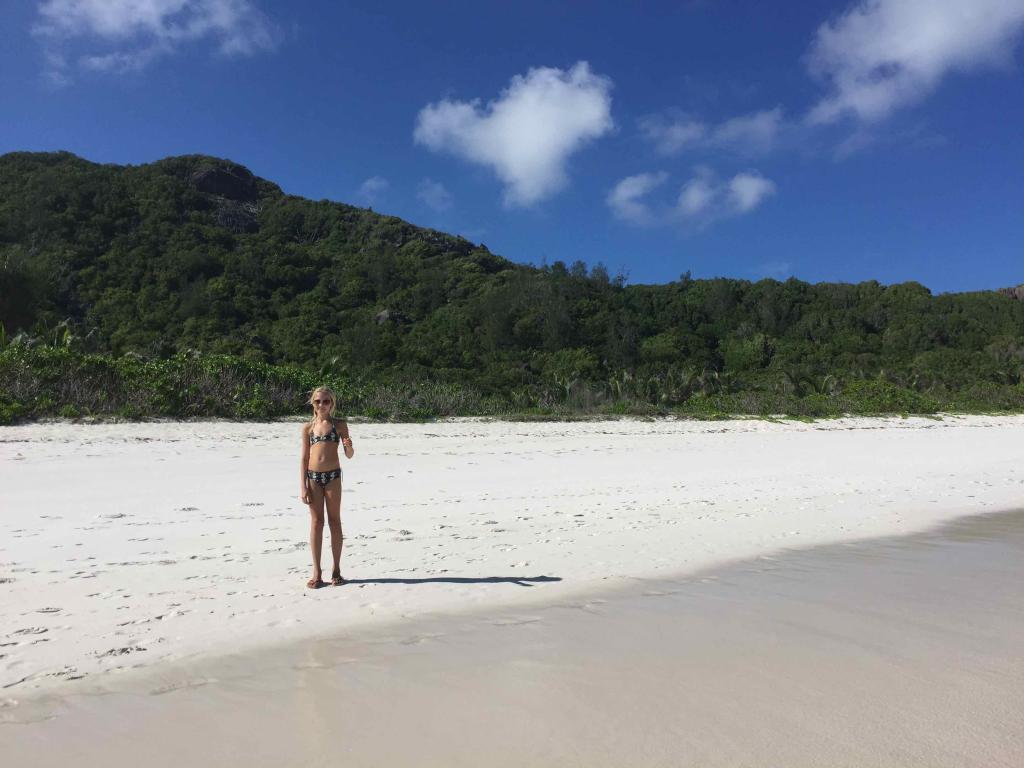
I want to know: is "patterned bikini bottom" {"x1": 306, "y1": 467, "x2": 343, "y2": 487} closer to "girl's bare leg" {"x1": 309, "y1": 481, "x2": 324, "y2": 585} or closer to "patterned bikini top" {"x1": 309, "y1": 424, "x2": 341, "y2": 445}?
"girl's bare leg" {"x1": 309, "y1": 481, "x2": 324, "y2": 585}

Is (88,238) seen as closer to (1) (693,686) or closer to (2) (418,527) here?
(2) (418,527)

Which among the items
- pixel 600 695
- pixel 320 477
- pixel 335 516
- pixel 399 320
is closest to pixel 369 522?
pixel 335 516

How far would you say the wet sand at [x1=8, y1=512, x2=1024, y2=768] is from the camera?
2639 millimetres

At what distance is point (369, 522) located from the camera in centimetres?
686

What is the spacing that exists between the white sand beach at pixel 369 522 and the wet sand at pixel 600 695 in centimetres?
37

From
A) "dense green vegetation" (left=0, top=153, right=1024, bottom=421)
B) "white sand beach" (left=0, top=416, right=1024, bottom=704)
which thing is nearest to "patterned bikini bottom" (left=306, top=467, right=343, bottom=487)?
"white sand beach" (left=0, top=416, right=1024, bottom=704)

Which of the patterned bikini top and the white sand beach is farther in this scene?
the patterned bikini top

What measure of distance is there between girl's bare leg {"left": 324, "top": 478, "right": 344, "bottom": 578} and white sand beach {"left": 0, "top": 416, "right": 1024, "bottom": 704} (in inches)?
8.7

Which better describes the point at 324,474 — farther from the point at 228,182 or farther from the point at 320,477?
the point at 228,182

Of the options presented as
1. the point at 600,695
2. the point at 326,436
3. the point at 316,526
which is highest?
the point at 326,436

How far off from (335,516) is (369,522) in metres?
2.05

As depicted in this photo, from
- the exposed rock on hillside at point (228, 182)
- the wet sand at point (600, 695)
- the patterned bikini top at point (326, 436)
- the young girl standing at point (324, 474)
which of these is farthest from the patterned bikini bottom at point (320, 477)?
the exposed rock on hillside at point (228, 182)

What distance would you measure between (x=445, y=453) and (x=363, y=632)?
8.80 m

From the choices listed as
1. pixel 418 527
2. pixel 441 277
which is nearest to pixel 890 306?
pixel 441 277
